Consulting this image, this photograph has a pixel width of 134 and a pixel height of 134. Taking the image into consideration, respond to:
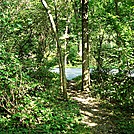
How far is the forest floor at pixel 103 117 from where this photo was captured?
6.63m

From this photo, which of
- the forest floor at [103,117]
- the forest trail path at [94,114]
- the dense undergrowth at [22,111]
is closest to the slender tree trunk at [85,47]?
the forest trail path at [94,114]

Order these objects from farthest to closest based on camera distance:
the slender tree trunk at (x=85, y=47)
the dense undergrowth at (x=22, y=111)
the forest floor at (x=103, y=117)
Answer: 1. the slender tree trunk at (x=85, y=47)
2. the forest floor at (x=103, y=117)
3. the dense undergrowth at (x=22, y=111)

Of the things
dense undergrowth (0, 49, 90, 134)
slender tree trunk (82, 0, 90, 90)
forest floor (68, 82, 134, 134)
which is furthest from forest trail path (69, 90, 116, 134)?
slender tree trunk (82, 0, 90, 90)

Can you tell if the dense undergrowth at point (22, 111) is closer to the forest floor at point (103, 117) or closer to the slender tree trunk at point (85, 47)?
the forest floor at point (103, 117)

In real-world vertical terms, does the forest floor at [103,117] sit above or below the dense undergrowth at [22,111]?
below

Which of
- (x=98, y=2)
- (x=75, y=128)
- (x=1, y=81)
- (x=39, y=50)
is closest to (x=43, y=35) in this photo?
(x=39, y=50)

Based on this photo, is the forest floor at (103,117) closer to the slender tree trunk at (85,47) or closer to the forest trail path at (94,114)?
the forest trail path at (94,114)

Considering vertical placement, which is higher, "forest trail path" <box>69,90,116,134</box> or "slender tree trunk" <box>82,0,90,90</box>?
"slender tree trunk" <box>82,0,90,90</box>

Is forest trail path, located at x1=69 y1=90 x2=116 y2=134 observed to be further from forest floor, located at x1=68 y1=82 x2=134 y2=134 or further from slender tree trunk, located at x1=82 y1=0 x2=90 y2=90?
slender tree trunk, located at x1=82 y1=0 x2=90 y2=90

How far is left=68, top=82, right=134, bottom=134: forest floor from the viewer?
663 centimetres

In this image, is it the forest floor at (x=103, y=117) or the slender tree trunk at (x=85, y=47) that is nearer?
the forest floor at (x=103, y=117)

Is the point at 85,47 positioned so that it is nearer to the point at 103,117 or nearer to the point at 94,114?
the point at 94,114

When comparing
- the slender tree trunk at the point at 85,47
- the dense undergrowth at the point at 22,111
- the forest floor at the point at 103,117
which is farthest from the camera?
the slender tree trunk at the point at 85,47

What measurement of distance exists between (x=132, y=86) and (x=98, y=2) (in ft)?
13.1
